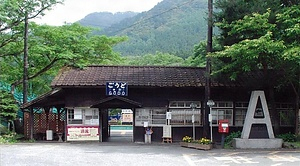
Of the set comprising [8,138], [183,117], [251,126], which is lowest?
[8,138]

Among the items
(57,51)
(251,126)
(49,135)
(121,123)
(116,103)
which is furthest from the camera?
(121,123)

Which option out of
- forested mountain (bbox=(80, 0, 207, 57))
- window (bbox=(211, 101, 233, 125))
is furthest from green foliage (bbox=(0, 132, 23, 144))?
forested mountain (bbox=(80, 0, 207, 57))

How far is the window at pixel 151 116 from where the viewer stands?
19375 mm

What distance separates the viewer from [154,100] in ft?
63.6

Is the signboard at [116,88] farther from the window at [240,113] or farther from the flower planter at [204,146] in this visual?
the window at [240,113]

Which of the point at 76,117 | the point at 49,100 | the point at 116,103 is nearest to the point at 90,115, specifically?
the point at 76,117

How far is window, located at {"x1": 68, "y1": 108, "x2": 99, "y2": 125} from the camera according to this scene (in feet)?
63.6

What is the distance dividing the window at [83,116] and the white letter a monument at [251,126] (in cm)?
746

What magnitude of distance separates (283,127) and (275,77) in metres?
3.77

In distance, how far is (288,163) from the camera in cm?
1192

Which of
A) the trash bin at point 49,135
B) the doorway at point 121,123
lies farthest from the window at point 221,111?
the doorway at point 121,123

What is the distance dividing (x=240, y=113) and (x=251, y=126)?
3.19m

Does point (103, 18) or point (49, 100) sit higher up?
point (103, 18)

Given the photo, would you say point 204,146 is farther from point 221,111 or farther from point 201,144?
point 221,111
